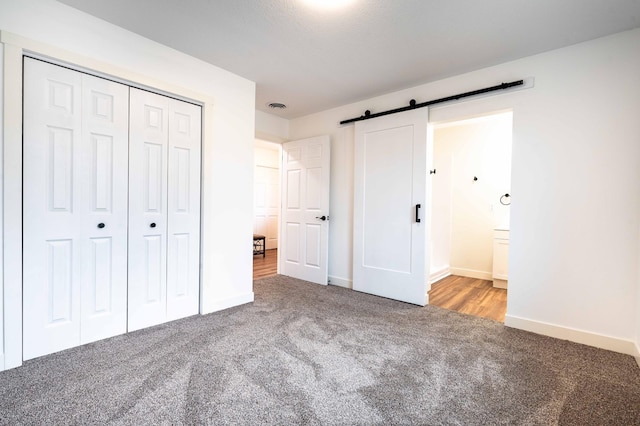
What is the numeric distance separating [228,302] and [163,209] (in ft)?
4.01

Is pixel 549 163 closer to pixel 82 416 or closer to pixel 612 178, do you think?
pixel 612 178

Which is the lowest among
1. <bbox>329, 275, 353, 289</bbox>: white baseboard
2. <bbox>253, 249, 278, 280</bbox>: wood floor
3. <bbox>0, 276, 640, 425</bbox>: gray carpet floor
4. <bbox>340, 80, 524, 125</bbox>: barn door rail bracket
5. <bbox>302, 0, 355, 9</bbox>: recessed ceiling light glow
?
<bbox>253, 249, 278, 280</bbox>: wood floor

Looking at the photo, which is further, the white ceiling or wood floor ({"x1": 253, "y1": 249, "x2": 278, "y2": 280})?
wood floor ({"x1": 253, "y1": 249, "x2": 278, "y2": 280})

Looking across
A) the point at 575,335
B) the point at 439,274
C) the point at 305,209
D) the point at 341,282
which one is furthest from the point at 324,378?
the point at 439,274

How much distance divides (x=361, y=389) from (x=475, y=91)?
9.66 ft

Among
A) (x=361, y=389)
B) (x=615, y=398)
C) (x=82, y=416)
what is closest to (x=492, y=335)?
(x=615, y=398)

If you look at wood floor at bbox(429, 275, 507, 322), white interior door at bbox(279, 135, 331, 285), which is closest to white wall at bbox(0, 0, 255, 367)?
white interior door at bbox(279, 135, 331, 285)

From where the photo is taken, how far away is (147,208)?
8.77 ft

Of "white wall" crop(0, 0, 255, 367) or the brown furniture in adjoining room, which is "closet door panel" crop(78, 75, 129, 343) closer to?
"white wall" crop(0, 0, 255, 367)

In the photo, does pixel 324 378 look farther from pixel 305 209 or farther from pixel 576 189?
pixel 305 209

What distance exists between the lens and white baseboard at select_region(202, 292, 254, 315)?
312cm

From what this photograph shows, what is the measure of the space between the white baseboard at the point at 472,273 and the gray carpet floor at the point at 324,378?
2249 millimetres

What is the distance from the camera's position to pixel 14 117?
6.48ft

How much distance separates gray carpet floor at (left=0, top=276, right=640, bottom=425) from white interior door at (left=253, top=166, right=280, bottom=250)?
4.99 meters
